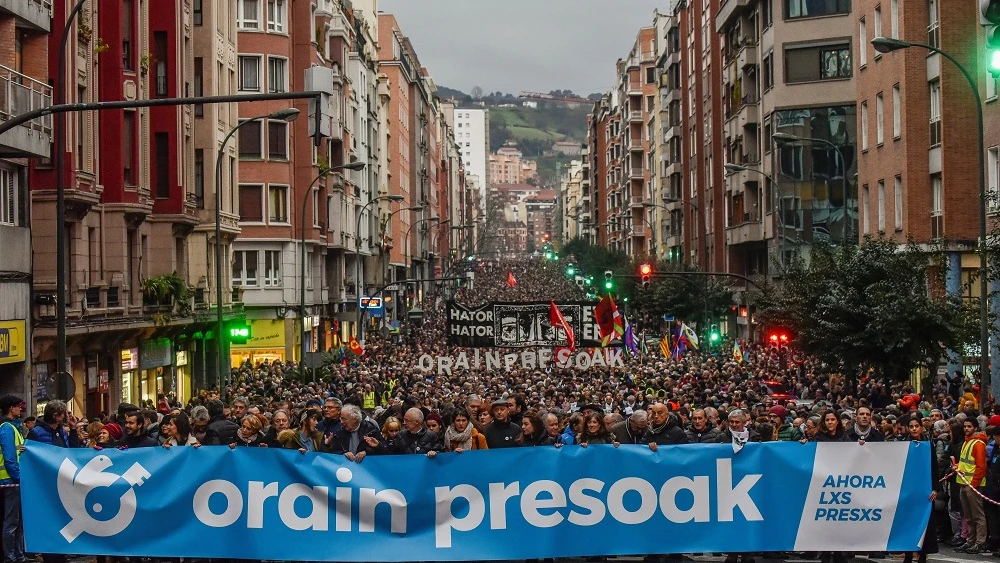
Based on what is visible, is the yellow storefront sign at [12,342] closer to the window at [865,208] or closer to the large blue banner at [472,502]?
the large blue banner at [472,502]

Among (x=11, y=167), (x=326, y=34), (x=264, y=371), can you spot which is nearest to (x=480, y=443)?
(x=11, y=167)

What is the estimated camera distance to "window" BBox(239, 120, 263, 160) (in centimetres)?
5653

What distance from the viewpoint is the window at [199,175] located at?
153 ft

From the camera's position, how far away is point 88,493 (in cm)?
1258

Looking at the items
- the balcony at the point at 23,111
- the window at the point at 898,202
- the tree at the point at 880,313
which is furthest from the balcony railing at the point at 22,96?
the window at the point at 898,202

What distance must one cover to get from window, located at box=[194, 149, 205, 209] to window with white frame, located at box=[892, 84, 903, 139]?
21200mm

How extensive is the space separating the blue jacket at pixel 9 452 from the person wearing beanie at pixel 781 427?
7.55 meters

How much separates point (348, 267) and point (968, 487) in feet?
201

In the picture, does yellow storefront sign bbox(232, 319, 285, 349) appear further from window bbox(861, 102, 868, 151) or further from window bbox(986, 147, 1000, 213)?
window bbox(986, 147, 1000, 213)

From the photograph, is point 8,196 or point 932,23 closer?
point 8,196

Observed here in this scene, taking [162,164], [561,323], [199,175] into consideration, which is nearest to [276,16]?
[199,175]

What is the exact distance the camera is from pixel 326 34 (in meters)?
65.8

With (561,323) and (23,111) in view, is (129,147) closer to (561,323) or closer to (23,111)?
(561,323)

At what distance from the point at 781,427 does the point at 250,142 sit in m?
43.4
